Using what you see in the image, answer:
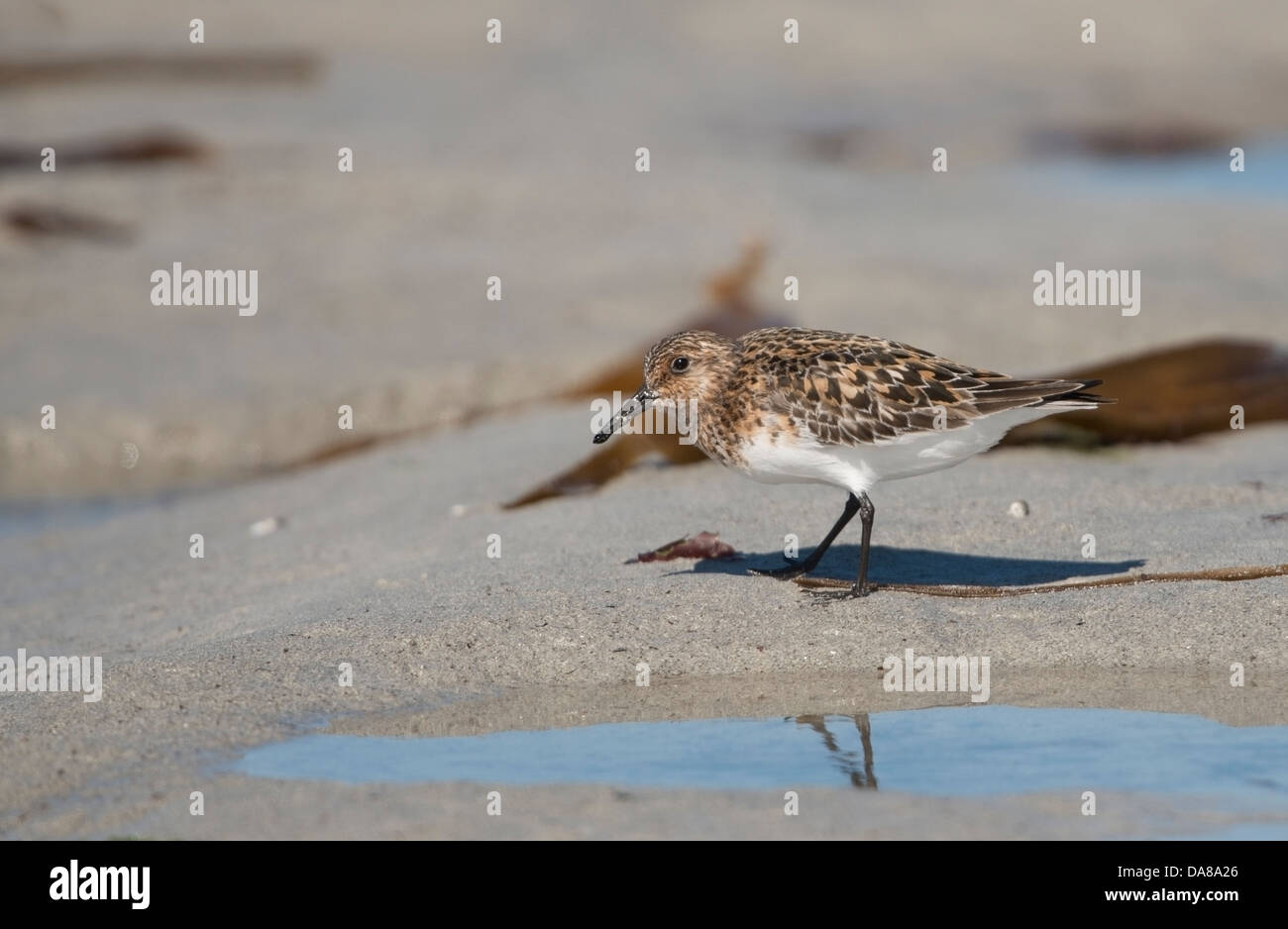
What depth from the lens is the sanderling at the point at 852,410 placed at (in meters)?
6.59

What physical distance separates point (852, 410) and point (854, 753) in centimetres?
176

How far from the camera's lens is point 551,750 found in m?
5.31

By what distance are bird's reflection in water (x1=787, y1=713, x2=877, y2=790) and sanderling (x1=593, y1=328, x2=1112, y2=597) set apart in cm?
109

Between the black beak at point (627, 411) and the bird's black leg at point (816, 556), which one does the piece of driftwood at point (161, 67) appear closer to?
the black beak at point (627, 411)

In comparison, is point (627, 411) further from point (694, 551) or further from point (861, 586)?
point (861, 586)

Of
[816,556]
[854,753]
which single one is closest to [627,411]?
[816,556]

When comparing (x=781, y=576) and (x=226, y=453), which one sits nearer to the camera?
(x=781, y=576)

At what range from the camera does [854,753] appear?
523 cm

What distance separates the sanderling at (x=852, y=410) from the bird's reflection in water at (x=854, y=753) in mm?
1087

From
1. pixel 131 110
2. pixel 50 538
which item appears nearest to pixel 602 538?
pixel 50 538

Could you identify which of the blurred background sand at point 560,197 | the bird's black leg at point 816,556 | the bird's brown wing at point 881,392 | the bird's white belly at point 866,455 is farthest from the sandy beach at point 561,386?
the bird's brown wing at point 881,392

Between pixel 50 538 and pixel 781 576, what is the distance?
530 centimetres

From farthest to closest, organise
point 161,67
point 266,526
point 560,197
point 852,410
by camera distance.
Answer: point 161,67, point 560,197, point 266,526, point 852,410
